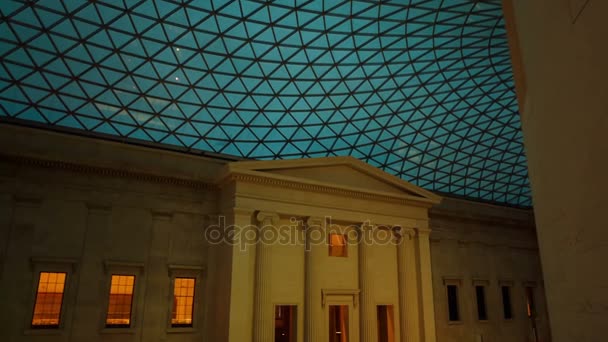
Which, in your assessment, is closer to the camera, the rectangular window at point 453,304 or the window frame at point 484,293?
the rectangular window at point 453,304

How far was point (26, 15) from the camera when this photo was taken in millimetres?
23391

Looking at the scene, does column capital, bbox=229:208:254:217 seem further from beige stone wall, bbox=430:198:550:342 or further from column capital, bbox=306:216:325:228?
beige stone wall, bbox=430:198:550:342

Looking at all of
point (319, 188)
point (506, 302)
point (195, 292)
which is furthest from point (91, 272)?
point (506, 302)

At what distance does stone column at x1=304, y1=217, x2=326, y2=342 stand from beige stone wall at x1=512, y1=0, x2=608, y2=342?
67.0 ft

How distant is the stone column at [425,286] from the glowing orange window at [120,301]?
18.9 m

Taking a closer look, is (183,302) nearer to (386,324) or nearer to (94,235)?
(94,235)

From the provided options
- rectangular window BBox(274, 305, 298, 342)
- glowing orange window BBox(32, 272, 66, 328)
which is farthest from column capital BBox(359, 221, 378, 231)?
glowing orange window BBox(32, 272, 66, 328)

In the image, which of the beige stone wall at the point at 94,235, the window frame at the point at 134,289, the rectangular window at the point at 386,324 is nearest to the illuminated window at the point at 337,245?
the rectangular window at the point at 386,324

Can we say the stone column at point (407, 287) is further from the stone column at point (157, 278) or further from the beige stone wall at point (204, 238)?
the stone column at point (157, 278)

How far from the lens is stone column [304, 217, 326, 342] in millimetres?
25281

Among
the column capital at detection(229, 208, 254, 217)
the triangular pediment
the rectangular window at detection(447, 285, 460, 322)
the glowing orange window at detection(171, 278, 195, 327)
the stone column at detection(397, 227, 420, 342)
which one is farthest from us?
the rectangular window at detection(447, 285, 460, 322)

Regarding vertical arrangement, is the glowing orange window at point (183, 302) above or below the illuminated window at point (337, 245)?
below

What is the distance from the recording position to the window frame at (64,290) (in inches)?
869

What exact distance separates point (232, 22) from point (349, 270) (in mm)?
17881
